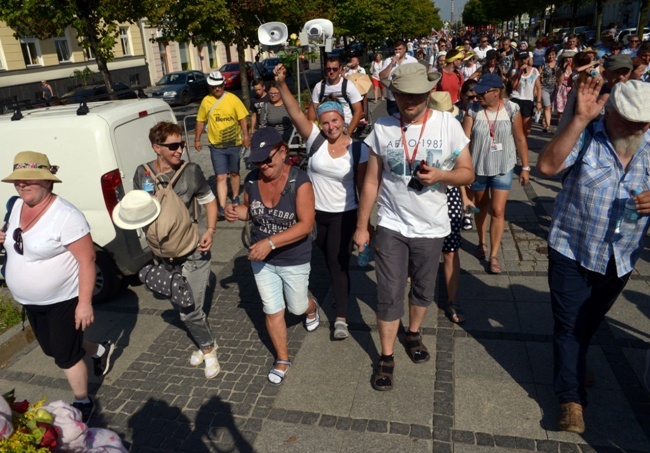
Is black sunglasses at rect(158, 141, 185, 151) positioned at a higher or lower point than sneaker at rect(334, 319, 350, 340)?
higher

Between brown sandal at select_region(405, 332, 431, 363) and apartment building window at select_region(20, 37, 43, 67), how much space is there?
2724cm

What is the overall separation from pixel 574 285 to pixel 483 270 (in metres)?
2.26

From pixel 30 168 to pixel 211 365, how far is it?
1.85 m

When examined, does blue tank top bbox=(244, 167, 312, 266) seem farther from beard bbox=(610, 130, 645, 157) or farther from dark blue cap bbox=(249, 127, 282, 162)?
beard bbox=(610, 130, 645, 157)

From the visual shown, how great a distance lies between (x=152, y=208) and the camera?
3404 mm

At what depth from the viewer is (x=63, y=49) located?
2783 centimetres

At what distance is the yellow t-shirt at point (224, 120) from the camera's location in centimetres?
705

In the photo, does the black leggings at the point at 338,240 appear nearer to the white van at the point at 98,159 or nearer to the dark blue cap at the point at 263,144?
the dark blue cap at the point at 263,144

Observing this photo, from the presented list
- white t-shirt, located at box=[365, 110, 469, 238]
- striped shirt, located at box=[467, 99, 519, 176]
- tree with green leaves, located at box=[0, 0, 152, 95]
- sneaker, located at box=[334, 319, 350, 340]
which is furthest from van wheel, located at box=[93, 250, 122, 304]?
tree with green leaves, located at box=[0, 0, 152, 95]

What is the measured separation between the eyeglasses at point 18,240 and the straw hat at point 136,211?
1.80 ft

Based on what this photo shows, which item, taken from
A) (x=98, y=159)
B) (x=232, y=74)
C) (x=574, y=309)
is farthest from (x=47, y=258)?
(x=232, y=74)

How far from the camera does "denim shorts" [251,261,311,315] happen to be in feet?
11.9

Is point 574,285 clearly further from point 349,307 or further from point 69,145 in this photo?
point 69,145

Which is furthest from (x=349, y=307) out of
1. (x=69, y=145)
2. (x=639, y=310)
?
(x=69, y=145)
